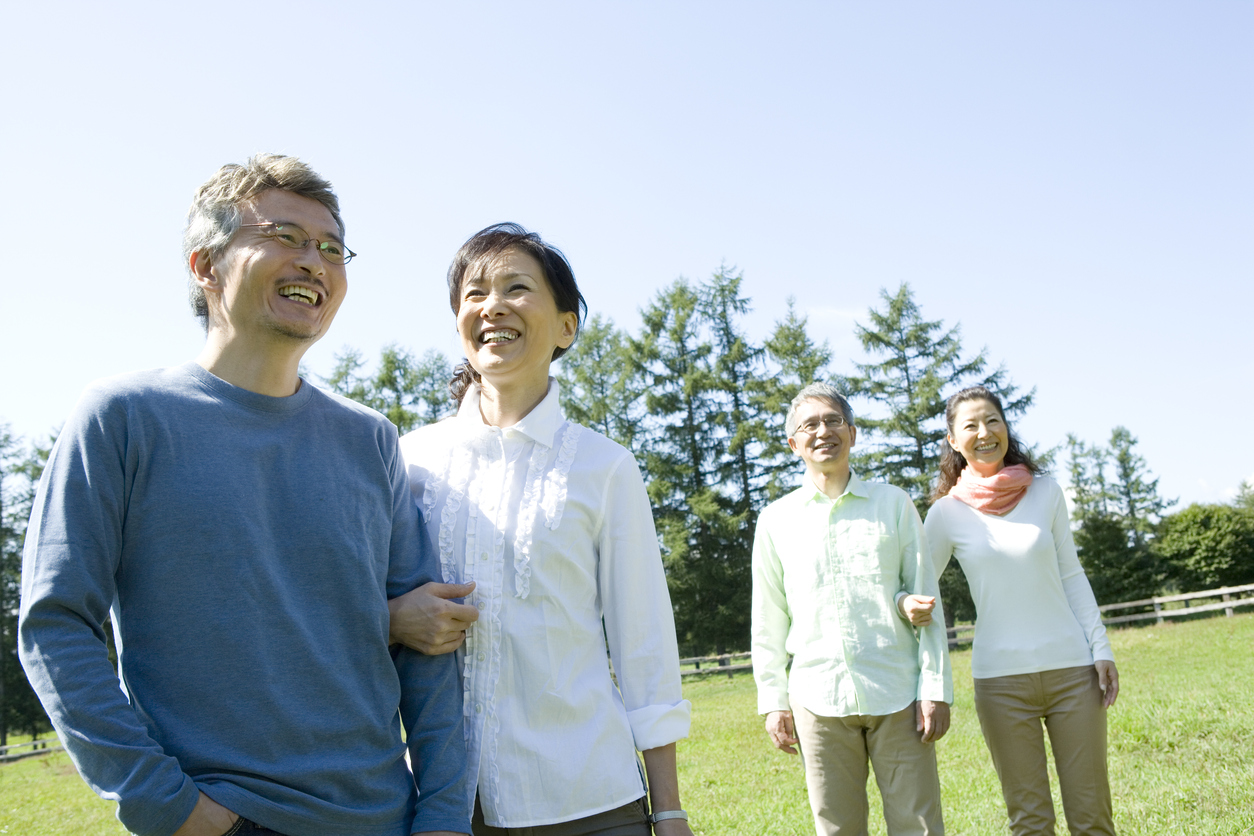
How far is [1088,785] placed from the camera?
3.97 metres

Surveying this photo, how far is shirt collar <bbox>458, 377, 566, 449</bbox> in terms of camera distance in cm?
243

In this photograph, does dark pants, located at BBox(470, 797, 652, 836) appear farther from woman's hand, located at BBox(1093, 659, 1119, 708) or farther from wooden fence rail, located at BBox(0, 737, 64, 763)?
wooden fence rail, located at BBox(0, 737, 64, 763)

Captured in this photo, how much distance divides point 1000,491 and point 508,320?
10.2 feet

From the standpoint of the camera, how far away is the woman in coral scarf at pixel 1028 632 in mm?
4039

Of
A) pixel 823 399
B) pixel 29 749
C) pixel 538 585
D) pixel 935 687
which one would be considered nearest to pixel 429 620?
pixel 538 585

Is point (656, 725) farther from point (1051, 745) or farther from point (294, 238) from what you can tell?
point (1051, 745)

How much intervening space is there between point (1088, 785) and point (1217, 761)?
11.5ft

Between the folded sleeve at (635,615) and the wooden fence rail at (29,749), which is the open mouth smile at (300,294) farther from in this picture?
the wooden fence rail at (29,749)

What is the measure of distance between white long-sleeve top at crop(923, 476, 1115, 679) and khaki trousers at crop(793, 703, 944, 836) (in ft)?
1.89

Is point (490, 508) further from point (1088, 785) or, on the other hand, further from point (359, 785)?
point (1088, 785)

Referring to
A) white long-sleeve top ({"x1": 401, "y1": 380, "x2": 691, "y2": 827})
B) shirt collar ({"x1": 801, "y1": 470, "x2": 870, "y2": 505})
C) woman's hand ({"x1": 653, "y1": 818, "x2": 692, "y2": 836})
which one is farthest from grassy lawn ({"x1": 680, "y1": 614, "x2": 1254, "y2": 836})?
white long-sleeve top ({"x1": 401, "y1": 380, "x2": 691, "y2": 827})

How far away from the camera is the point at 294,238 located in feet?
6.91

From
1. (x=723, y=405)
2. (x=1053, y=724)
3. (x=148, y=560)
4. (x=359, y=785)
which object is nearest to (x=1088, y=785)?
(x=1053, y=724)

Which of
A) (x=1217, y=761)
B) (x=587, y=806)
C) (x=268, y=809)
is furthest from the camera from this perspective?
(x=1217, y=761)
